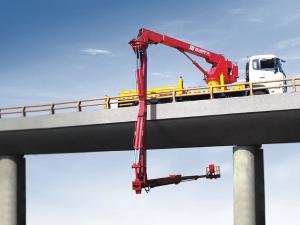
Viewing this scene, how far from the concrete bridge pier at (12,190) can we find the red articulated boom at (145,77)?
42.0 feet

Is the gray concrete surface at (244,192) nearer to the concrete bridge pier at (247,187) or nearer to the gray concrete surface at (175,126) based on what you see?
the concrete bridge pier at (247,187)

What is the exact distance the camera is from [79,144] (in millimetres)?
38469

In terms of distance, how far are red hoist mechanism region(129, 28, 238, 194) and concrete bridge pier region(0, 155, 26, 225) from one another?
12791 millimetres

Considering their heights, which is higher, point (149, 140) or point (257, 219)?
point (149, 140)

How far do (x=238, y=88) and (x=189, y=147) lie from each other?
15.6ft

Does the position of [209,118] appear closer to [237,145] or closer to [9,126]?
[237,145]

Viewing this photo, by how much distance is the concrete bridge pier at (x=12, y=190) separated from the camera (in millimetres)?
40875

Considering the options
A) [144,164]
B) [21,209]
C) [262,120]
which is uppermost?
[262,120]

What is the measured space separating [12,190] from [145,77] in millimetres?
14221

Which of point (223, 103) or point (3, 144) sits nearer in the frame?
point (223, 103)

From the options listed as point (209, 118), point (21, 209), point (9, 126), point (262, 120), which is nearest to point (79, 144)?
point (9, 126)

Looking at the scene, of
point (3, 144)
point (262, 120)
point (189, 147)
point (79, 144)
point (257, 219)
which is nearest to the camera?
point (262, 120)

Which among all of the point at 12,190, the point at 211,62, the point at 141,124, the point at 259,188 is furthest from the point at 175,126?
the point at 12,190

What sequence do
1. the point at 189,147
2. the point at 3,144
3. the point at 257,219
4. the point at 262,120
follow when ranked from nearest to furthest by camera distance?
1. the point at 262,120
2. the point at 257,219
3. the point at 189,147
4. the point at 3,144
